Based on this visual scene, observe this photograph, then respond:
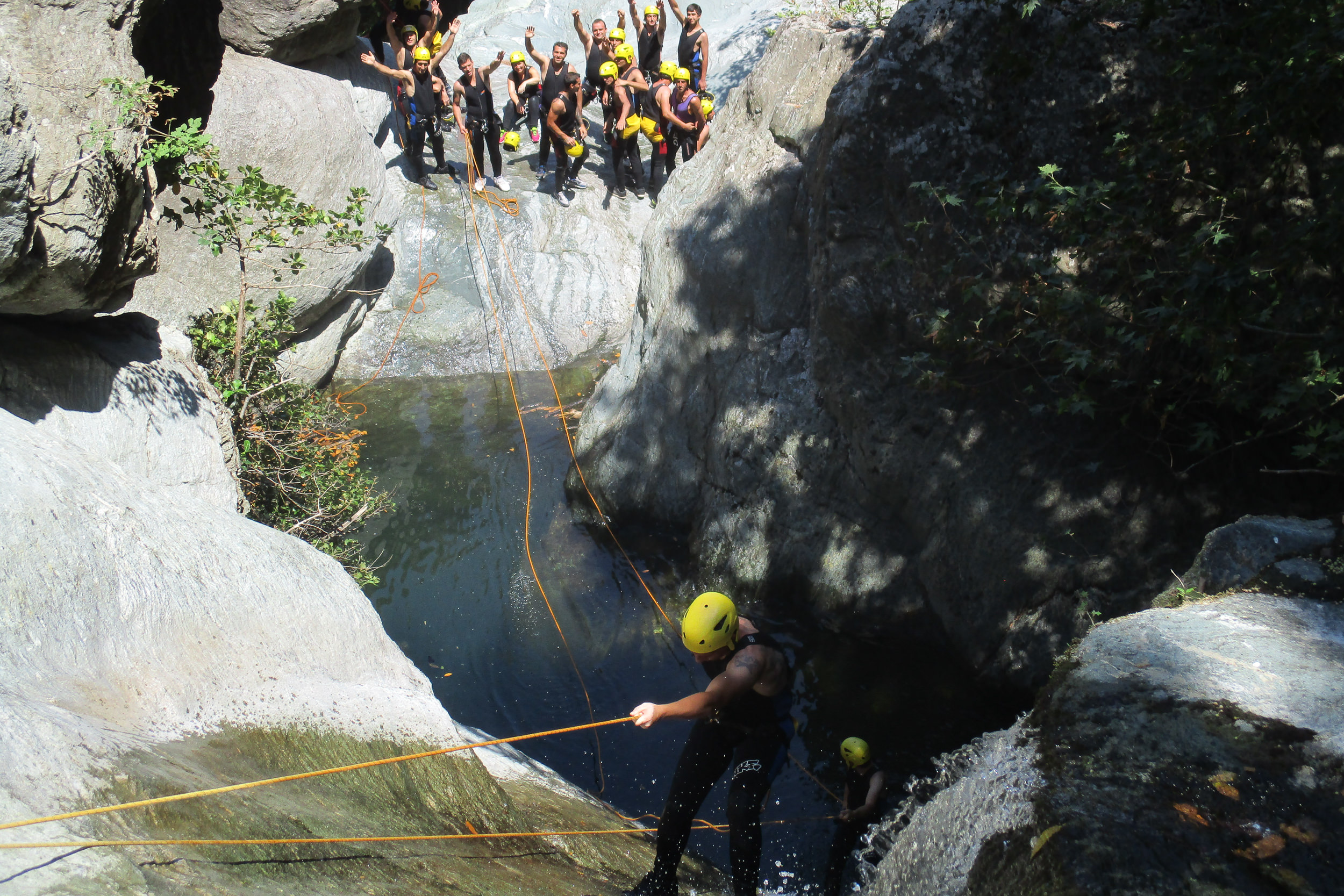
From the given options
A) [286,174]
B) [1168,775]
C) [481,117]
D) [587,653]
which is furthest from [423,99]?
[1168,775]

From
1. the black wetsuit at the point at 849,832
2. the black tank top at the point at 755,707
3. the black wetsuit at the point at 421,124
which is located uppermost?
the black wetsuit at the point at 421,124

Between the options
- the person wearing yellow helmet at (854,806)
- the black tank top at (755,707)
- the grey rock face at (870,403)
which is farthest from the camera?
the grey rock face at (870,403)

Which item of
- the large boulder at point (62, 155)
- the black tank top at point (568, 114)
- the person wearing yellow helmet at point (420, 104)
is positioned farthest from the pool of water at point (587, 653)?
the black tank top at point (568, 114)

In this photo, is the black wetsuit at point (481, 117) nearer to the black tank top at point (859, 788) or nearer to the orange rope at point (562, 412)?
the orange rope at point (562, 412)

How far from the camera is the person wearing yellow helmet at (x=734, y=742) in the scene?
3756mm

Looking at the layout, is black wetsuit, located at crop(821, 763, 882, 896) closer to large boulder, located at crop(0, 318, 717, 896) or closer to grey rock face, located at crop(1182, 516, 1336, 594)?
large boulder, located at crop(0, 318, 717, 896)

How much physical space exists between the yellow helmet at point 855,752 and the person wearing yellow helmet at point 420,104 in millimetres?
9956

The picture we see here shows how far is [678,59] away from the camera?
12.6 meters

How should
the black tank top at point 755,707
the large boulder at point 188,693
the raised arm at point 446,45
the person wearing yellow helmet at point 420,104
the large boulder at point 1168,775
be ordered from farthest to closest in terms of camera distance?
the raised arm at point 446,45 → the person wearing yellow helmet at point 420,104 → the black tank top at point 755,707 → the large boulder at point 188,693 → the large boulder at point 1168,775

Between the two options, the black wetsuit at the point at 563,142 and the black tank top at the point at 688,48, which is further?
the black tank top at the point at 688,48

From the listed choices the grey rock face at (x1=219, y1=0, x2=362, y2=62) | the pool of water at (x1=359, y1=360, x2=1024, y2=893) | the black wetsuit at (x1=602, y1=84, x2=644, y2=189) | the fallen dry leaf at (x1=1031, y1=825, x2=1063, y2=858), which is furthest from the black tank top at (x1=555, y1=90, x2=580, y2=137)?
the fallen dry leaf at (x1=1031, y1=825, x2=1063, y2=858)

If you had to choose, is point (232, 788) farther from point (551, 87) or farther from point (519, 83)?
point (519, 83)

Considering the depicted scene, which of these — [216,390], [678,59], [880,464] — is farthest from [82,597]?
[678,59]

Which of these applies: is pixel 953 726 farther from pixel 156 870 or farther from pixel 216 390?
pixel 216 390
